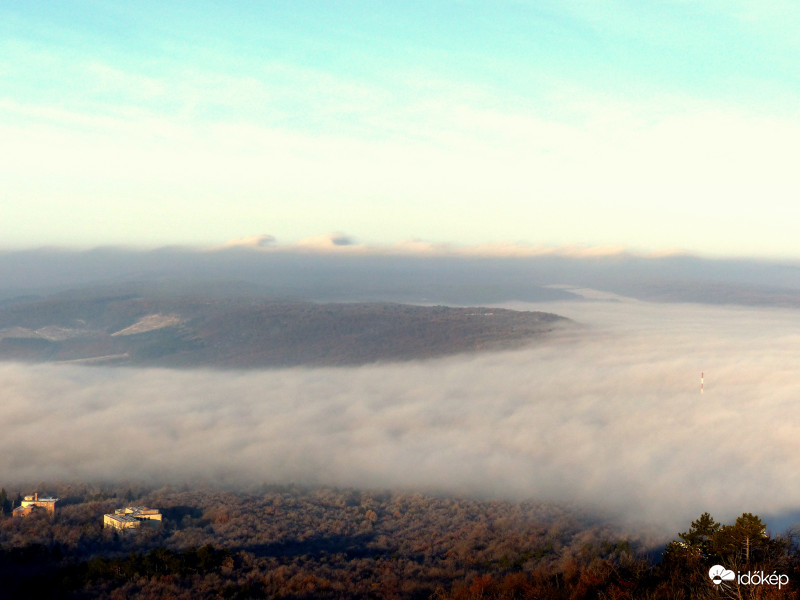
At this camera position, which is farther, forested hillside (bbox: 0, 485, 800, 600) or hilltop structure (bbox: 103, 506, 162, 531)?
hilltop structure (bbox: 103, 506, 162, 531)

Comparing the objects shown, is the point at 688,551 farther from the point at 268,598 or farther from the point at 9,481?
the point at 9,481
